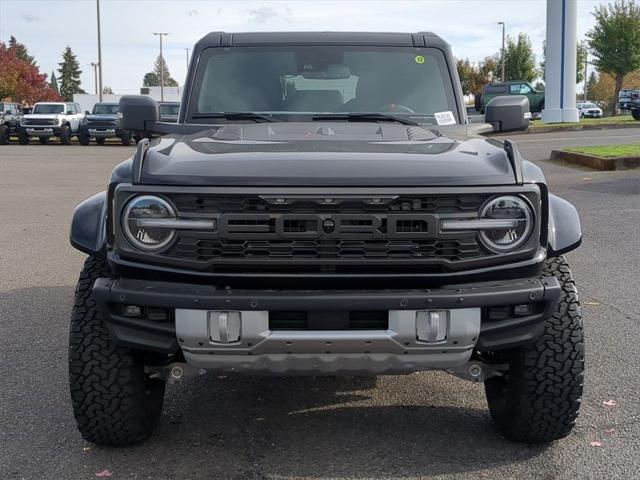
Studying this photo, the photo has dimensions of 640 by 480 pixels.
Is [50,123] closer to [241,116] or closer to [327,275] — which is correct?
[241,116]

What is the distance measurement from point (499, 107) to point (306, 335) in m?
2.31

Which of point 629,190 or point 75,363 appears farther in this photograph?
point 629,190

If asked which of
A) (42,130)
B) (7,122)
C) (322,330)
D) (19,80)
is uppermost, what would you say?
(19,80)

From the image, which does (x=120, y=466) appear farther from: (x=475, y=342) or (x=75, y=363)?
(x=475, y=342)

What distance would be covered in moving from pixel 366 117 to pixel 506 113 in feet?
2.86

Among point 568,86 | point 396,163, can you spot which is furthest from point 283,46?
point 568,86

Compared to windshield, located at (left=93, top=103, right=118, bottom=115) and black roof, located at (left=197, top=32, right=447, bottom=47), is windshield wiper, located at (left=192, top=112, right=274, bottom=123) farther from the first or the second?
windshield, located at (left=93, top=103, right=118, bottom=115)

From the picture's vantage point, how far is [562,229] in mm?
3334

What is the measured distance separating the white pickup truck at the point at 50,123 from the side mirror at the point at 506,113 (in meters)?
28.1

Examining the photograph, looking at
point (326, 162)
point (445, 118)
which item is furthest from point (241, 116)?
point (326, 162)

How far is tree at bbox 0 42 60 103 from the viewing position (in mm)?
58375

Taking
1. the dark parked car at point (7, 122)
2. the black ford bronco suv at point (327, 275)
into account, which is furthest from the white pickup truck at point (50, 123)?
the black ford bronco suv at point (327, 275)

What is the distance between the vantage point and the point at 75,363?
3248 mm

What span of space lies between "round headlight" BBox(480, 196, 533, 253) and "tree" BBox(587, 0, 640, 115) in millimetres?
42161
